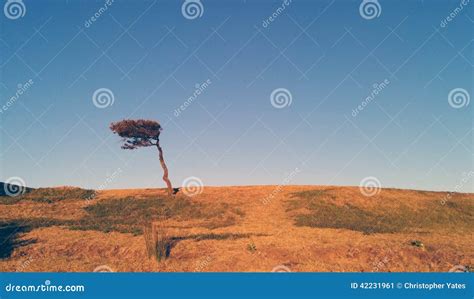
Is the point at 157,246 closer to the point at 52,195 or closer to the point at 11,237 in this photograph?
the point at 11,237

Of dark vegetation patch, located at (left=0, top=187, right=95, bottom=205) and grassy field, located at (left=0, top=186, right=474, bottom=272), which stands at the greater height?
dark vegetation patch, located at (left=0, top=187, right=95, bottom=205)

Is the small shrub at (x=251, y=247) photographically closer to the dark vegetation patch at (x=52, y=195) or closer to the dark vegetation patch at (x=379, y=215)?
the dark vegetation patch at (x=379, y=215)

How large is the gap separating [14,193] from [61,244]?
22.9 metres

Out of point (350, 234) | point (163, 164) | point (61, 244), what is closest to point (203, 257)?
point (61, 244)

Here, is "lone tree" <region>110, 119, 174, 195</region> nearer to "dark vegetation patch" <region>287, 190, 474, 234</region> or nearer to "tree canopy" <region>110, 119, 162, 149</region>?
"tree canopy" <region>110, 119, 162, 149</region>

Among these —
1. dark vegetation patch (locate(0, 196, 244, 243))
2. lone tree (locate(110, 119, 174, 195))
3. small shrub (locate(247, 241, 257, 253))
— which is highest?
lone tree (locate(110, 119, 174, 195))

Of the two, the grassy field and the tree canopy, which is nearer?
the grassy field

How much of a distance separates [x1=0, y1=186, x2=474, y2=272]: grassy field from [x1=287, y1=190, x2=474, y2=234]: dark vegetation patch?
0.08 metres

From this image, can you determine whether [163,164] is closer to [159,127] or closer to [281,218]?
[159,127]

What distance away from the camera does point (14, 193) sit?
131 feet

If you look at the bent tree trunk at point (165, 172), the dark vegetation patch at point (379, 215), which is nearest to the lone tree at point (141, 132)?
the bent tree trunk at point (165, 172)

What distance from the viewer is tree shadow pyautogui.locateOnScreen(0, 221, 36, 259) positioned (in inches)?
784

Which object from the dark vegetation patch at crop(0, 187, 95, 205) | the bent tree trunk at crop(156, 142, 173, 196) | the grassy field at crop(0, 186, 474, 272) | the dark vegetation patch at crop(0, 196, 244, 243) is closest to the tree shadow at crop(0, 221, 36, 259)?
the grassy field at crop(0, 186, 474, 272)

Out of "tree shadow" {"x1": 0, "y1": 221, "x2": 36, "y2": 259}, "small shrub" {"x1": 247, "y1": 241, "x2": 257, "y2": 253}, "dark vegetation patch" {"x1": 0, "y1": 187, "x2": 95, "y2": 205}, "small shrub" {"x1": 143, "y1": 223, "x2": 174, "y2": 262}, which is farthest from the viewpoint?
"dark vegetation patch" {"x1": 0, "y1": 187, "x2": 95, "y2": 205}
